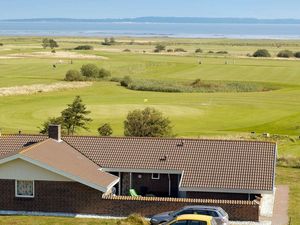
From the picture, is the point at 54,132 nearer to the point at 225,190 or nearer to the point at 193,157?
the point at 193,157

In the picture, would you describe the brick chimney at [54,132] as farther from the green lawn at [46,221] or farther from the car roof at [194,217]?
the car roof at [194,217]

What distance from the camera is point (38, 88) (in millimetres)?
92500

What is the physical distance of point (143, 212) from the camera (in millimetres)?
29422

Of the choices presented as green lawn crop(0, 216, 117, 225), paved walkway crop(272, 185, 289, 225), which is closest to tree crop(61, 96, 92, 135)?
paved walkway crop(272, 185, 289, 225)

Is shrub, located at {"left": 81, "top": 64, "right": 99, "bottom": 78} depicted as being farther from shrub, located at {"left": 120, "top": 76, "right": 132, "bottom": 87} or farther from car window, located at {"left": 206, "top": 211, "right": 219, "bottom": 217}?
car window, located at {"left": 206, "top": 211, "right": 219, "bottom": 217}

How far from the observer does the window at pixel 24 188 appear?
30766mm

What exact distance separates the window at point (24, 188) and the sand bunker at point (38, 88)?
55.9 meters

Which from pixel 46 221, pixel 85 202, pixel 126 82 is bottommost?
pixel 126 82

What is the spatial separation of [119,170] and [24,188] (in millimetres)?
4510

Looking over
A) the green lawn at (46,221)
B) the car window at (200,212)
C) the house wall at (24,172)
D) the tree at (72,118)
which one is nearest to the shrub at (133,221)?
the green lawn at (46,221)

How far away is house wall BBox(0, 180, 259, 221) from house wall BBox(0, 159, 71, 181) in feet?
0.84

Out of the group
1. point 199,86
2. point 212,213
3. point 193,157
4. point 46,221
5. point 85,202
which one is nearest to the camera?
point 212,213

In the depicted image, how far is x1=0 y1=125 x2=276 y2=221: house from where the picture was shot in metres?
30.2

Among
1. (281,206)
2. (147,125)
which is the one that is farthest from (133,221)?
(147,125)
